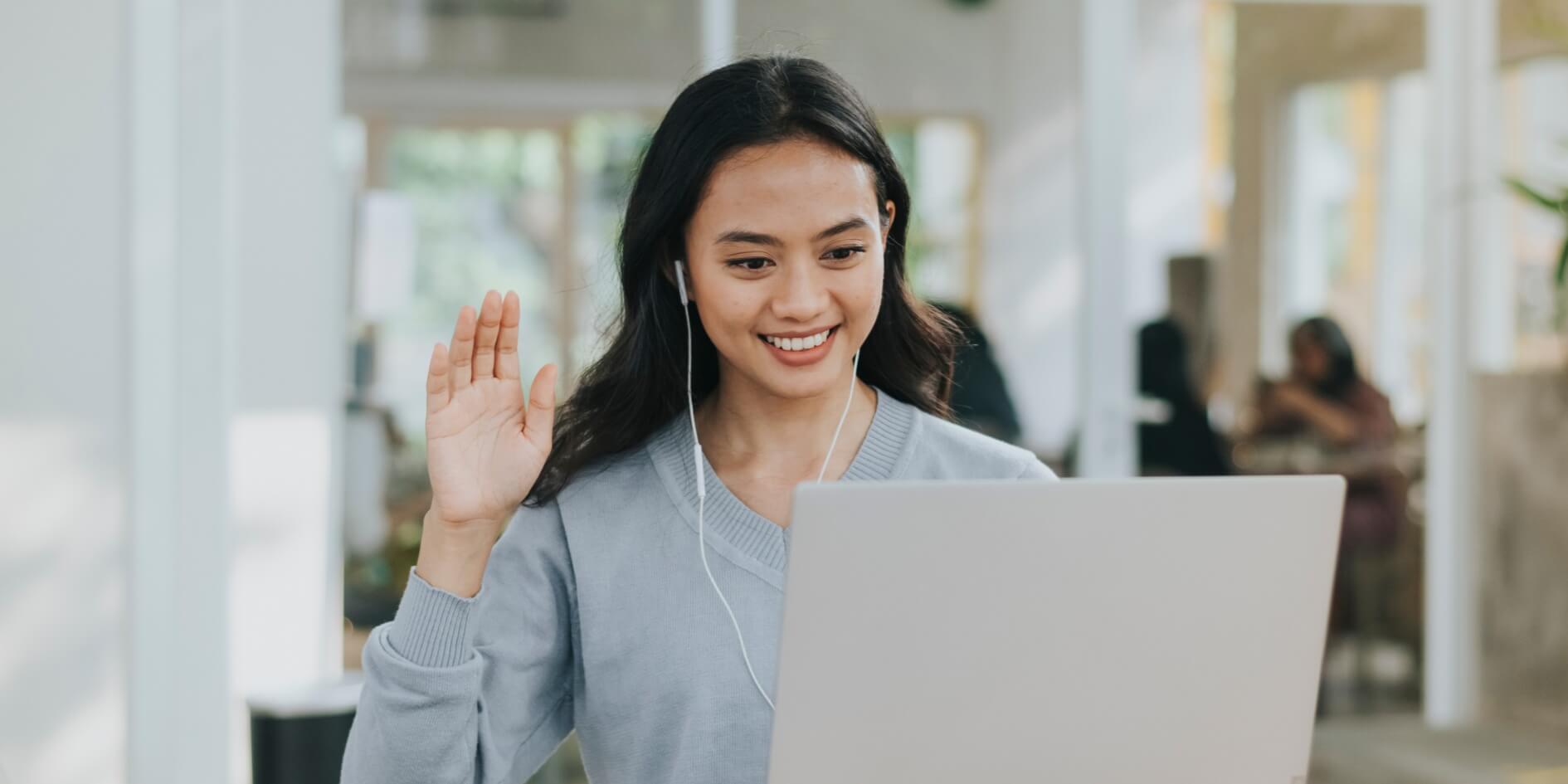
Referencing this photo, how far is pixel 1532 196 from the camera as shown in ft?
10.6

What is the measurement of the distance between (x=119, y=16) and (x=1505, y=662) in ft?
11.7

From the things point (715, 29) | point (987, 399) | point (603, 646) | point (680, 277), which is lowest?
point (603, 646)

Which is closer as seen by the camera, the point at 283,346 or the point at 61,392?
the point at 61,392

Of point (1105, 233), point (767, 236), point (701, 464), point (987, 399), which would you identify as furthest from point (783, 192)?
point (987, 399)

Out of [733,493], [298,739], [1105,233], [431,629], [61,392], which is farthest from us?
[1105,233]

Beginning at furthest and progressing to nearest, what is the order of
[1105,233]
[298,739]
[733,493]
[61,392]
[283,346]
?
1. [1105,233]
2. [283,346]
3. [61,392]
4. [298,739]
5. [733,493]

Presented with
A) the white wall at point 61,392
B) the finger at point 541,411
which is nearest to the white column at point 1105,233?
the white wall at point 61,392

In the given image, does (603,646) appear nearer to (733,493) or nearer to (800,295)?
(733,493)

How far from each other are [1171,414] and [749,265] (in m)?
2.83

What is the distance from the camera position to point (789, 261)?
136 cm

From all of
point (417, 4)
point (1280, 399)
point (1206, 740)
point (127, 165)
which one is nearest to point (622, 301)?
point (1206, 740)

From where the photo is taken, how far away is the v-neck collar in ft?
4.66

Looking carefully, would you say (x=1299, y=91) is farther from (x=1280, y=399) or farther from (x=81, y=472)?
(x=81, y=472)

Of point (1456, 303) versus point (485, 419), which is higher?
point (1456, 303)
